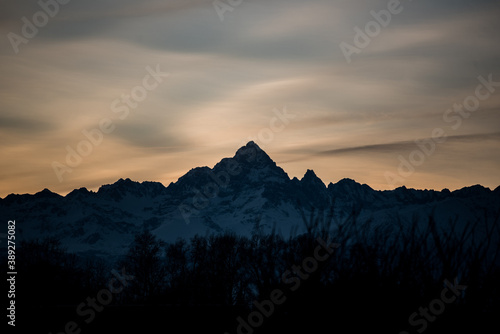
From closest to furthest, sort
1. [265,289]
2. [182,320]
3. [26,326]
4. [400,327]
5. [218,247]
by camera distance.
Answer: [400,327]
[265,289]
[26,326]
[182,320]
[218,247]

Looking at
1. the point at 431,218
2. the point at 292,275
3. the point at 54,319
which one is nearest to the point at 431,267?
the point at 431,218

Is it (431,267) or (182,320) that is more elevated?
(431,267)

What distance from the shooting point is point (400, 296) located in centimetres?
842

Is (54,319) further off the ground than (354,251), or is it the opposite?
(354,251)

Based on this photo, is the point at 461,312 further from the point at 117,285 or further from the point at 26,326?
the point at 117,285

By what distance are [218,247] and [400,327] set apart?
53750mm

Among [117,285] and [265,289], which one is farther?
[117,285]

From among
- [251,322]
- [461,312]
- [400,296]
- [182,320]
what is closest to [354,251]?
[400,296]

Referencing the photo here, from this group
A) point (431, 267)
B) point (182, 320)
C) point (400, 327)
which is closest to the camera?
point (400, 327)

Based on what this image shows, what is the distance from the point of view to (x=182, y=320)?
11922 millimetres

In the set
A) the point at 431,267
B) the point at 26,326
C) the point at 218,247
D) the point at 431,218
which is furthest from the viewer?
the point at 218,247

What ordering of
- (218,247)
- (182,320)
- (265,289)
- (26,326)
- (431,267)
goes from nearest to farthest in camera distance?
1. (431,267)
2. (265,289)
3. (26,326)
4. (182,320)
5. (218,247)

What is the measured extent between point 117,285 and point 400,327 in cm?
5732

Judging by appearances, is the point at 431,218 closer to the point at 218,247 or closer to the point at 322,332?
the point at 322,332
